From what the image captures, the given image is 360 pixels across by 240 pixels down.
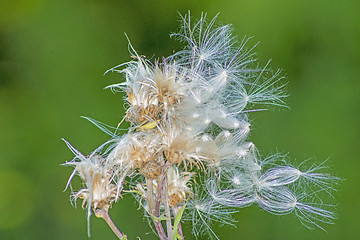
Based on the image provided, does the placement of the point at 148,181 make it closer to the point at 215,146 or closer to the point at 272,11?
the point at 215,146

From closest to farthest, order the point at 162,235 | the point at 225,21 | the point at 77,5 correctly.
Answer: the point at 162,235, the point at 225,21, the point at 77,5

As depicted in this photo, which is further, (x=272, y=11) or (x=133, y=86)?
(x=272, y=11)

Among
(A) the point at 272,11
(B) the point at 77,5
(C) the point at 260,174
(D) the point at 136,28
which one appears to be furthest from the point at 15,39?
(C) the point at 260,174

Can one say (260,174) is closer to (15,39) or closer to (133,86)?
(133,86)

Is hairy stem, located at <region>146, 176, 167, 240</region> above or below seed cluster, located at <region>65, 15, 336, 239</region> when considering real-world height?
below

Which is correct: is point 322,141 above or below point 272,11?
below

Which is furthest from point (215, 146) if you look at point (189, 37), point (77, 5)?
point (77, 5)

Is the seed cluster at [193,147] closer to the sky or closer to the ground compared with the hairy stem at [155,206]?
closer to the sky

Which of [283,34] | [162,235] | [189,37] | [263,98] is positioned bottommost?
[162,235]

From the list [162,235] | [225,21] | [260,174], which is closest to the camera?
[162,235]
